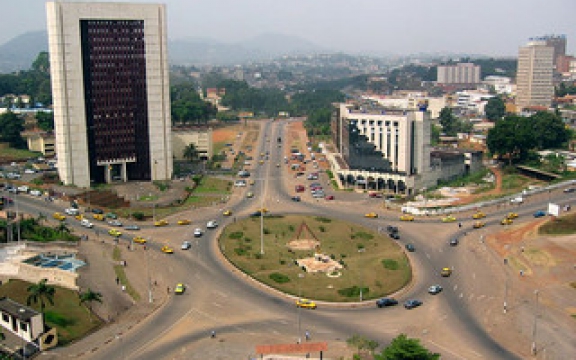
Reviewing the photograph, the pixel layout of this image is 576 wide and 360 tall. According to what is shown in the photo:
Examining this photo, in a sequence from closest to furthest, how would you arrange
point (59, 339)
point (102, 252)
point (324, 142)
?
point (59, 339)
point (102, 252)
point (324, 142)

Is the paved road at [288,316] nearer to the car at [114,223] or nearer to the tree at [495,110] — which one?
the car at [114,223]

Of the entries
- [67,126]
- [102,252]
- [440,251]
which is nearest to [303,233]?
[440,251]

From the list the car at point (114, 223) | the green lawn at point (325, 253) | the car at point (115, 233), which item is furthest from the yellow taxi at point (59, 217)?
the green lawn at point (325, 253)

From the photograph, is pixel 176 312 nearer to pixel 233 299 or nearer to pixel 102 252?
pixel 233 299

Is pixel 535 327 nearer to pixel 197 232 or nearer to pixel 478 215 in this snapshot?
pixel 478 215

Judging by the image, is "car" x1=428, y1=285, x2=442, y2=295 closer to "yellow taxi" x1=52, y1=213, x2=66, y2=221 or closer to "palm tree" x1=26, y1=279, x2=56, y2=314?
"palm tree" x1=26, y1=279, x2=56, y2=314

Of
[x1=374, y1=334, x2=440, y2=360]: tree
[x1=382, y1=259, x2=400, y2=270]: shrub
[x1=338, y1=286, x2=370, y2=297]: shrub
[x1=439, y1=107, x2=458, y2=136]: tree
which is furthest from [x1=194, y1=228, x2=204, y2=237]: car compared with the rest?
[x1=439, y1=107, x2=458, y2=136]: tree
